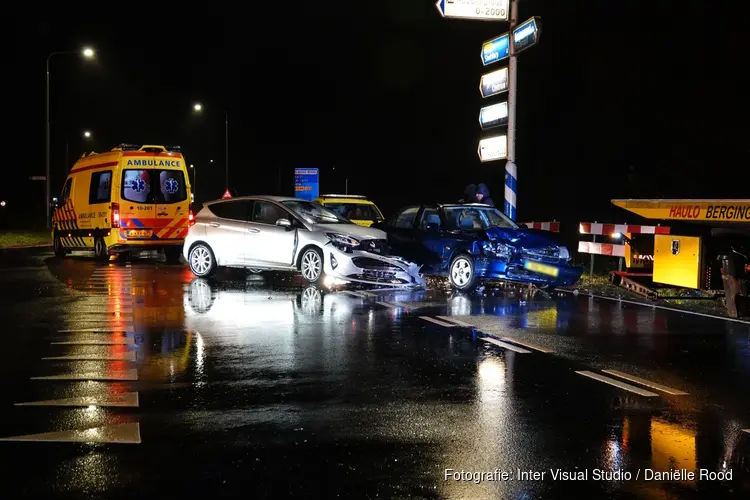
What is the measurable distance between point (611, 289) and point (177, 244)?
437 inches

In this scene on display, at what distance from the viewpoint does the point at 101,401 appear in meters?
6.92

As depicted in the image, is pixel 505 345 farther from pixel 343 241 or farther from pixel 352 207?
pixel 352 207

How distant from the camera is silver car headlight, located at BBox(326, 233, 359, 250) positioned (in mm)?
15836

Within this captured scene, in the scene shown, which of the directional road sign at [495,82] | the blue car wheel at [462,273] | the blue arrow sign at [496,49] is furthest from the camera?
the directional road sign at [495,82]

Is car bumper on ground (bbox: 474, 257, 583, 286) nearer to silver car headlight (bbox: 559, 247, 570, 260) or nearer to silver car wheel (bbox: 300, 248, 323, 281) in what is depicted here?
silver car headlight (bbox: 559, 247, 570, 260)

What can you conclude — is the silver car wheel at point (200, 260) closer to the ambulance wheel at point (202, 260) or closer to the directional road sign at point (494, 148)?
the ambulance wheel at point (202, 260)

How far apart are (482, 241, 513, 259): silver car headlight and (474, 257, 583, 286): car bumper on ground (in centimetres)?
10

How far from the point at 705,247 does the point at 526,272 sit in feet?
11.4

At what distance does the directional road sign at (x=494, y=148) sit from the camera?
20797 millimetres

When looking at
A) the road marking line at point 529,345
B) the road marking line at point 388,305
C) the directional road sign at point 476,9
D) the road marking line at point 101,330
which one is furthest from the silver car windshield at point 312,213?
the road marking line at point 529,345

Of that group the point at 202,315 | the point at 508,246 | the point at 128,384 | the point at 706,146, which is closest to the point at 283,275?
the point at 508,246

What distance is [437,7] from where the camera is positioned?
2036 cm

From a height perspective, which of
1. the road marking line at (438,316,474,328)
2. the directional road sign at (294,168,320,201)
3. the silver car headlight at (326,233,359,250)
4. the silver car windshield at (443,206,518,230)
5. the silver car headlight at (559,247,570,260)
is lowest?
the road marking line at (438,316,474,328)

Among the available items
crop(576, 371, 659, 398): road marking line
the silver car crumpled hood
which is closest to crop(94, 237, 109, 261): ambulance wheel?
the silver car crumpled hood
